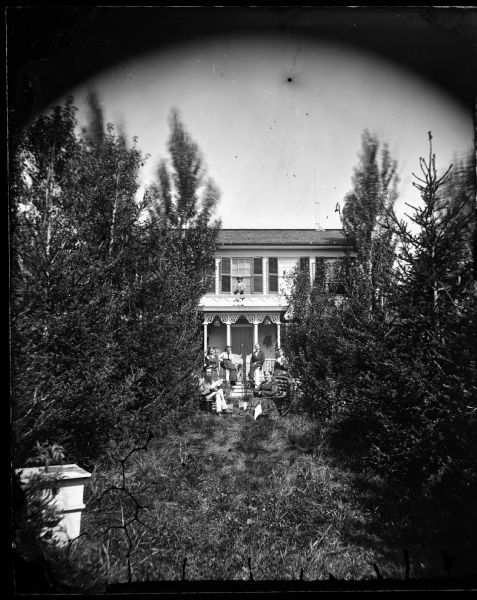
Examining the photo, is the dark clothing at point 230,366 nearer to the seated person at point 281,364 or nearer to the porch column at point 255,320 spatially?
the seated person at point 281,364

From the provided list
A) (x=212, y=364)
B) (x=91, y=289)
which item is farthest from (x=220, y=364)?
(x=91, y=289)

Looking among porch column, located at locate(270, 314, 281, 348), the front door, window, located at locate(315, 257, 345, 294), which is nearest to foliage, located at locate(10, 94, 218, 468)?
window, located at locate(315, 257, 345, 294)

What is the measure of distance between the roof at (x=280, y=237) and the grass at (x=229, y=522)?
2.28 metres

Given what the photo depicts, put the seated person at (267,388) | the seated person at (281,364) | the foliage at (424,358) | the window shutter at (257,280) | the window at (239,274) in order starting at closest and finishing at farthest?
the foliage at (424,358)
the window at (239,274)
the seated person at (267,388)
the window shutter at (257,280)
the seated person at (281,364)

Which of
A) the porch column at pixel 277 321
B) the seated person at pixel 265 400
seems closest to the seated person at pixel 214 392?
the seated person at pixel 265 400

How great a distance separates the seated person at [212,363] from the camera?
5698 millimetres

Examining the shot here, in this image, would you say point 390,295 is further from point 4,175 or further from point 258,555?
point 4,175

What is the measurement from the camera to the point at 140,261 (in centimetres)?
392

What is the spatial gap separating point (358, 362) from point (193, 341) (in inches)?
94.0

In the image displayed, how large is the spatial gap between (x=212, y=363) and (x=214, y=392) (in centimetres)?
73

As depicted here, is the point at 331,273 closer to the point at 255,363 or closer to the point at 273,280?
the point at 273,280

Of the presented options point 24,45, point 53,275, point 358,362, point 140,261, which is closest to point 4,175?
point 24,45

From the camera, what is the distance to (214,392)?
17.6 feet

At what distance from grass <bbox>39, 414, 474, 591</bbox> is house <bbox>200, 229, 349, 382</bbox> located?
198 centimetres
